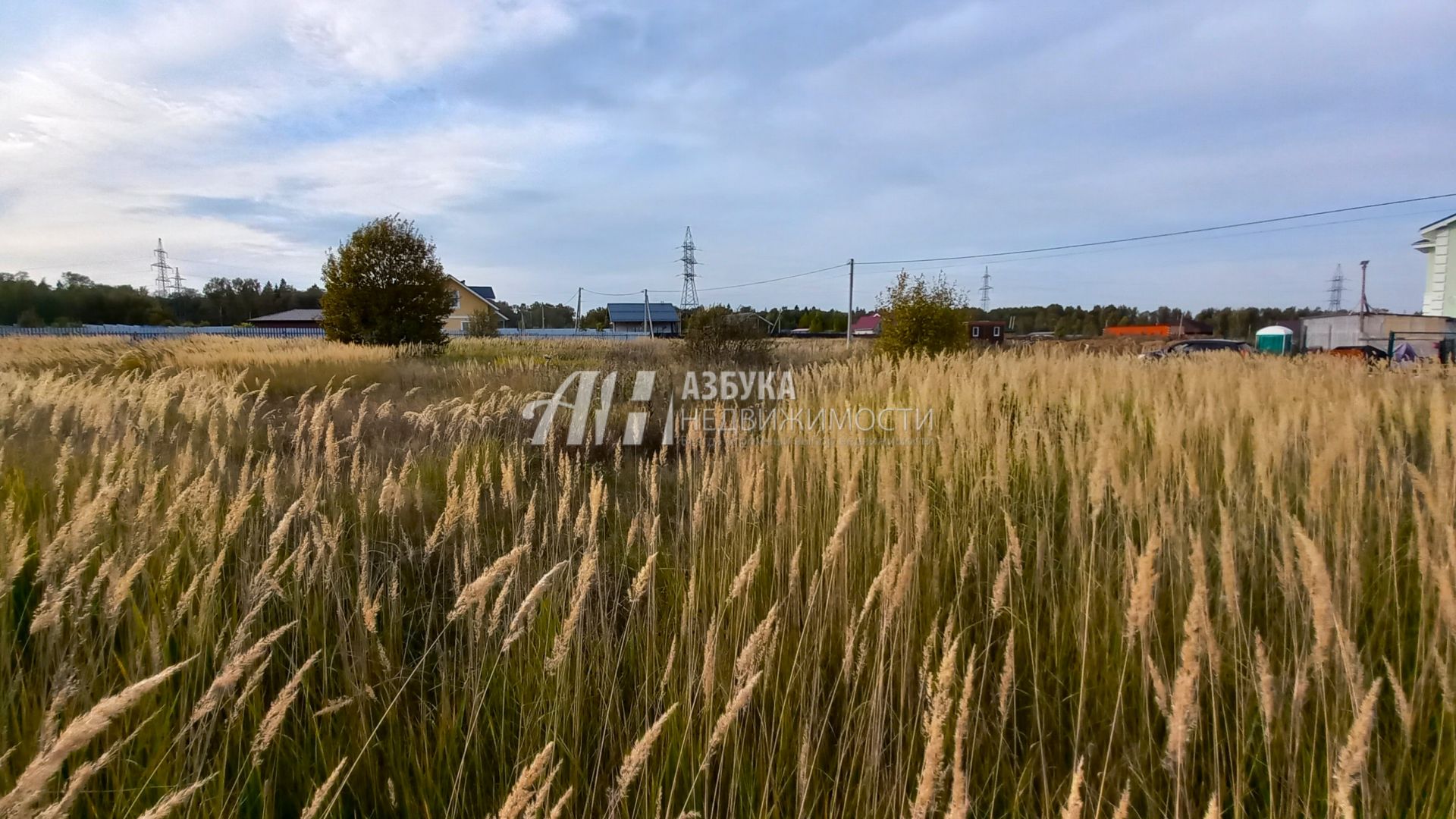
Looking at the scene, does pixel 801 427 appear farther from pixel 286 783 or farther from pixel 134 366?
pixel 134 366

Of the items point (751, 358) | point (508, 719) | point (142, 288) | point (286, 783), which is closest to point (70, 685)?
point (286, 783)

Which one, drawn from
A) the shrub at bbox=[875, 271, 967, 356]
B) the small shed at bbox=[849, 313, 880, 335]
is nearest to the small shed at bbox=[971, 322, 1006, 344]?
the small shed at bbox=[849, 313, 880, 335]

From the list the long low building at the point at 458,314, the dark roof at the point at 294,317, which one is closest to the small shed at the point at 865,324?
the long low building at the point at 458,314

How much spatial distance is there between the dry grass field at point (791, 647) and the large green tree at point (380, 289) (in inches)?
623

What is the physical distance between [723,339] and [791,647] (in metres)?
10.5

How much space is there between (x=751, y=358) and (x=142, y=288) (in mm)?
51674

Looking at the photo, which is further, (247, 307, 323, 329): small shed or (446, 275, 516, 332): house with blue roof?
(247, 307, 323, 329): small shed

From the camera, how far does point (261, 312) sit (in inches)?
1934

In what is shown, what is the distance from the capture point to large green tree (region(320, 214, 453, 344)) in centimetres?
1692

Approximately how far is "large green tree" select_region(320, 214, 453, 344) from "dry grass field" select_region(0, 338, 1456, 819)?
51.9ft

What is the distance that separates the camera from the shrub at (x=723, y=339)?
38.3ft

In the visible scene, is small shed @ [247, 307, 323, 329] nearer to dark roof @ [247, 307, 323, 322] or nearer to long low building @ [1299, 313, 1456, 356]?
dark roof @ [247, 307, 323, 322]

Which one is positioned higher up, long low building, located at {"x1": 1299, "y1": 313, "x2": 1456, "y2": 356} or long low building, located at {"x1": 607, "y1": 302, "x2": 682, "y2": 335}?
long low building, located at {"x1": 607, "y1": 302, "x2": 682, "y2": 335}

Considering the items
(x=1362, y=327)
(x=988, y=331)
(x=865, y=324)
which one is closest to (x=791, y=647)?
(x=1362, y=327)
